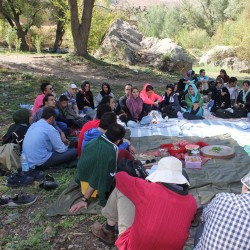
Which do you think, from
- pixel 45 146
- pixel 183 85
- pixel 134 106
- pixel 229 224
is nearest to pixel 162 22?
pixel 183 85

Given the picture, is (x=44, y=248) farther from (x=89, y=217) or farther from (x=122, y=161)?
(x=122, y=161)

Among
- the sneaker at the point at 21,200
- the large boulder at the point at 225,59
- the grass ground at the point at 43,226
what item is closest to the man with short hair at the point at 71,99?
the grass ground at the point at 43,226

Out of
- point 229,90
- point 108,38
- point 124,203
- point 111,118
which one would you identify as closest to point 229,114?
point 229,90

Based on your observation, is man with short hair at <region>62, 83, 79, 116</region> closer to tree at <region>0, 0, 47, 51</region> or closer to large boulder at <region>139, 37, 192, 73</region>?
large boulder at <region>139, 37, 192, 73</region>

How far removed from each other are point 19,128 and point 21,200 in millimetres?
1381

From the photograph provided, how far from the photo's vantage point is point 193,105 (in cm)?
755

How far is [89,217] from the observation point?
11.9ft

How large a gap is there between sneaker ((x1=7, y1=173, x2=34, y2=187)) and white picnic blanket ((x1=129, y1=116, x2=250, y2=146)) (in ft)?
8.36

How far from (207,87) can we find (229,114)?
3081mm

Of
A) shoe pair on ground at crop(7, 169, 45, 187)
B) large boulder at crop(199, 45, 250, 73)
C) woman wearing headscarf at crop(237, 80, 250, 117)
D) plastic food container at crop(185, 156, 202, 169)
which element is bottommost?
shoe pair on ground at crop(7, 169, 45, 187)

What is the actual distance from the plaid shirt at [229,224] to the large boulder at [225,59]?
69.5 ft

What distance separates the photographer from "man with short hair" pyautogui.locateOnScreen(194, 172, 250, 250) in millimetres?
1997

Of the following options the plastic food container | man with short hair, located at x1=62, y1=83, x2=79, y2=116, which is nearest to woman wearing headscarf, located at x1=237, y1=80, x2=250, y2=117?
the plastic food container

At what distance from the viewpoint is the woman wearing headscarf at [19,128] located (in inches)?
191
